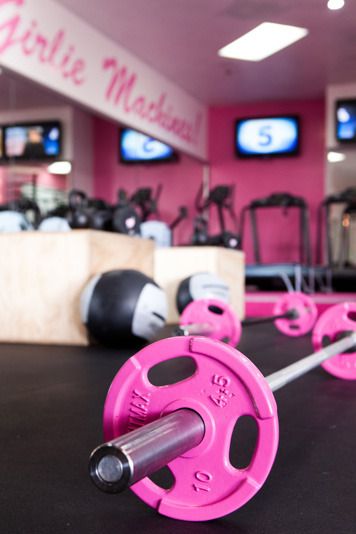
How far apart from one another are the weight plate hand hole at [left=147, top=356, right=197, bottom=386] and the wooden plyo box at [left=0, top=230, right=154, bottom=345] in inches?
25.7

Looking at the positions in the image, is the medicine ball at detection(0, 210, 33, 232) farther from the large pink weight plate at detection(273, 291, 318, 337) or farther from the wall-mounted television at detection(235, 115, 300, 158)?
the wall-mounted television at detection(235, 115, 300, 158)

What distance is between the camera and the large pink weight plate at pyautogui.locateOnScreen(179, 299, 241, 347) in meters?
1.91

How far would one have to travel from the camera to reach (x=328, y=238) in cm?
548

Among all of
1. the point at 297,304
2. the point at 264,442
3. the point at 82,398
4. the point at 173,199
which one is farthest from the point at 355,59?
the point at 264,442

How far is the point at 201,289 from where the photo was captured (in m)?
2.72

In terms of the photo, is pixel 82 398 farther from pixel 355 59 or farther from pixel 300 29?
pixel 355 59

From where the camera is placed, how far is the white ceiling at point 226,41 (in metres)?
3.24

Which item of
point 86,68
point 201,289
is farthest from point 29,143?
point 201,289

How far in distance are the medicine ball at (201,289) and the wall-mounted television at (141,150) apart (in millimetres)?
3142

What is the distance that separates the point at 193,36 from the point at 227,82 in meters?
1.52

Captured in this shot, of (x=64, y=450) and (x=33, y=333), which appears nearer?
(x=64, y=450)

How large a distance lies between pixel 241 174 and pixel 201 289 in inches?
150

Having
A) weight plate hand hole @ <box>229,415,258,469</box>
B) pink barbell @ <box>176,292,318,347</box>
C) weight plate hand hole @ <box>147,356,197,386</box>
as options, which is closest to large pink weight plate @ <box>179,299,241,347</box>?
pink barbell @ <box>176,292,318,347</box>

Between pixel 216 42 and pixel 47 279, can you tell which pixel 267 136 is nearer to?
pixel 216 42
